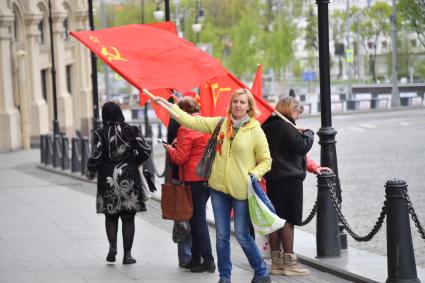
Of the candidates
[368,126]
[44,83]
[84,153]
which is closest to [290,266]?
[84,153]

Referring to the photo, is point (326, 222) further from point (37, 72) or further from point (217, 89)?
point (37, 72)

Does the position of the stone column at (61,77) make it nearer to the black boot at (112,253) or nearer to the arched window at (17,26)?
the arched window at (17,26)

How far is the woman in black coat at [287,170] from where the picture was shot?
37.0 ft

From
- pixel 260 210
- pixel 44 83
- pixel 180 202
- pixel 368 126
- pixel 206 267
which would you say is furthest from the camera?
pixel 44 83

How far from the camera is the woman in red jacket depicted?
11.4m

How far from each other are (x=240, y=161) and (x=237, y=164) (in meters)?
0.04

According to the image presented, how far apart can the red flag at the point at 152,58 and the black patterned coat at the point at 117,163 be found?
100cm

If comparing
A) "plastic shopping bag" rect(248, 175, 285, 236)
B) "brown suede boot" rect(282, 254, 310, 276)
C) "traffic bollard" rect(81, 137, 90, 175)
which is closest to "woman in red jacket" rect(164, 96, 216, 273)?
"brown suede boot" rect(282, 254, 310, 276)

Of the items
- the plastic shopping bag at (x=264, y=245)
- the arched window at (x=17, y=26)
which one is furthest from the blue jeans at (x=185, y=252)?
the arched window at (x=17, y=26)

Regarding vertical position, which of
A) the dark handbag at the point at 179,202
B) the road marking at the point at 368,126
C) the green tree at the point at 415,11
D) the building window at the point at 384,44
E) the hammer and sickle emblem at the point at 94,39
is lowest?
the road marking at the point at 368,126

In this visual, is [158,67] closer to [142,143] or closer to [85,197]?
[142,143]

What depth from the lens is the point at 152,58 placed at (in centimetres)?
1135

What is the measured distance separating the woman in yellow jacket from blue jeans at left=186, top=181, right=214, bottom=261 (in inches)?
43.2

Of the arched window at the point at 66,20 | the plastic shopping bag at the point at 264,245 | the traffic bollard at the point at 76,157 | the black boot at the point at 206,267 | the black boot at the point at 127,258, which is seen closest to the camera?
the black boot at the point at 206,267
